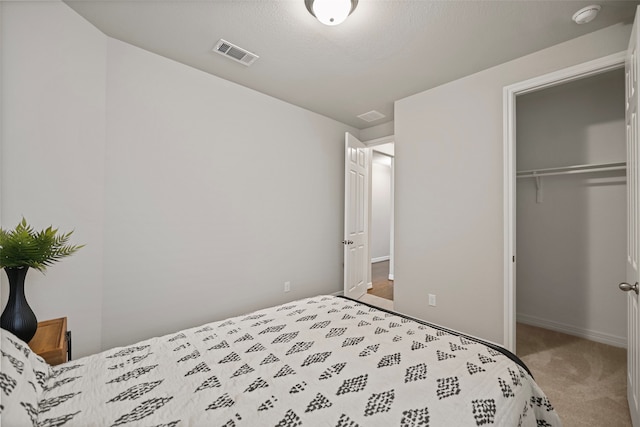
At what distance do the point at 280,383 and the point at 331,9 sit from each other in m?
2.03

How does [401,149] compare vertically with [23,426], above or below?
above

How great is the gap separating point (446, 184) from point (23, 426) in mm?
3115

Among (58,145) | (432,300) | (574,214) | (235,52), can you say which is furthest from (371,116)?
(58,145)

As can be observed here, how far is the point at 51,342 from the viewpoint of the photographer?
1371 mm

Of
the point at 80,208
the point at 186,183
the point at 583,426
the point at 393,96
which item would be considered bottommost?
the point at 583,426

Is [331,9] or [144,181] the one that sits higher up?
[331,9]

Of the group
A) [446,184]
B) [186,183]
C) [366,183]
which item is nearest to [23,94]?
[186,183]

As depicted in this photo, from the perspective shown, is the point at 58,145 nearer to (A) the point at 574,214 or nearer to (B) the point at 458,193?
(B) the point at 458,193

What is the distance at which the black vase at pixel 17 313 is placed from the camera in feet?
4.24

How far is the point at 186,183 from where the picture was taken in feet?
8.39

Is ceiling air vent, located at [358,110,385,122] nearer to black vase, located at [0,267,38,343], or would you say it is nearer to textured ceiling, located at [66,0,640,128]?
textured ceiling, located at [66,0,640,128]

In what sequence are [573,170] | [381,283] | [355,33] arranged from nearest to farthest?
[355,33]
[573,170]
[381,283]

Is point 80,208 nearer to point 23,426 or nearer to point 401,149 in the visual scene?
point 23,426

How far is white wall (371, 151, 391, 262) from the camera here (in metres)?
6.98
